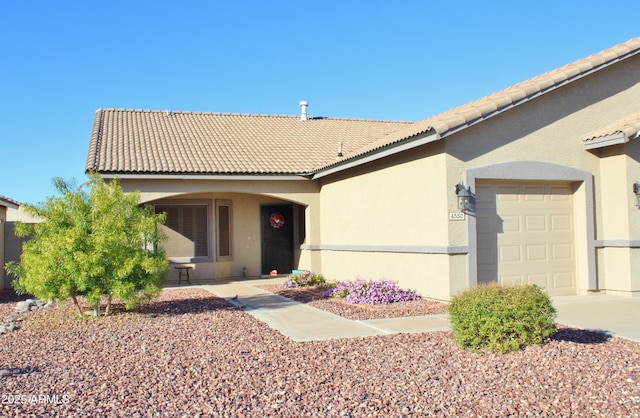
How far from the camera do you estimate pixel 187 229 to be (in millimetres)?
17641

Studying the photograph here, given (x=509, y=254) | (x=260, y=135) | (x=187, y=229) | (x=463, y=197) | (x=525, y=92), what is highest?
(x=260, y=135)

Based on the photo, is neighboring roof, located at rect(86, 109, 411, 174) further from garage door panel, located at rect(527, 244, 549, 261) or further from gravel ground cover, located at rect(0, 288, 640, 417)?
gravel ground cover, located at rect(0, 288, 640, 417)

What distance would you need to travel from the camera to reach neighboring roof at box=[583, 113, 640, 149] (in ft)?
38.1

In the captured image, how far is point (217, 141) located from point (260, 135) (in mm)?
1776

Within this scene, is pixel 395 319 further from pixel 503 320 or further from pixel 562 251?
pixel 562 251

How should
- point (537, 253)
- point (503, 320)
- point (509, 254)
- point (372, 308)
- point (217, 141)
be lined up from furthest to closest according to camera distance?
point (217, 141) < point (537, 253) < point (509, 254) < point (372, 308) < point (503, 320)

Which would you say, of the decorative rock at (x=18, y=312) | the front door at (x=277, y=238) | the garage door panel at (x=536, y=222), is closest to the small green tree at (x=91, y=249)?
the decorative rock at (x=18, y=312)

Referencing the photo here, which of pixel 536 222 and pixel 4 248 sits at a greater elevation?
pixel 536 222

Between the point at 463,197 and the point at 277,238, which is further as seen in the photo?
the point at 277,238

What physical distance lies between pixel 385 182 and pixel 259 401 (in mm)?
8522

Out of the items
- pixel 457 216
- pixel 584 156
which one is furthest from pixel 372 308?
pixel 584 156

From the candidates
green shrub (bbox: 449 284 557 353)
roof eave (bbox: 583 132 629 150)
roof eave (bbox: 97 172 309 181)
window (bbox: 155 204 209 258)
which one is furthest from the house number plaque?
window (bbox: 155 204 209 258)

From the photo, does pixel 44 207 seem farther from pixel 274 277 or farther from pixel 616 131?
pixel 616 131

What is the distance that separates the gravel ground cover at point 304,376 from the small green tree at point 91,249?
4.05ft
